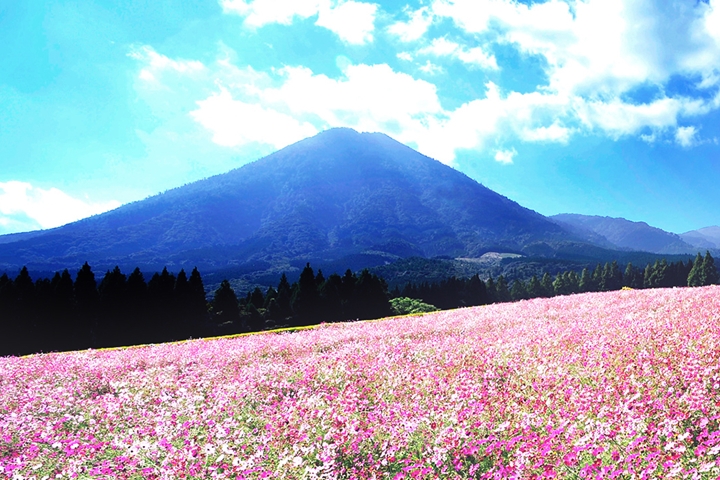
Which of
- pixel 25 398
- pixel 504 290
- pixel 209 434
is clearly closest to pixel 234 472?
pixel 209 434

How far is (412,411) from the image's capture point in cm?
567

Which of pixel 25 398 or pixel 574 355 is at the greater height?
pixel 574 355

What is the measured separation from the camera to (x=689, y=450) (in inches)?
159

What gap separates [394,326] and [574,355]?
8.43 m

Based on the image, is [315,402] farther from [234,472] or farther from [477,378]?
[477,378]

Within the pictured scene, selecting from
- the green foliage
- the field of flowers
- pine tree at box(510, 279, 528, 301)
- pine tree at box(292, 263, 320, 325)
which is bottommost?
pine tree at box(510, 279, 528, 301)

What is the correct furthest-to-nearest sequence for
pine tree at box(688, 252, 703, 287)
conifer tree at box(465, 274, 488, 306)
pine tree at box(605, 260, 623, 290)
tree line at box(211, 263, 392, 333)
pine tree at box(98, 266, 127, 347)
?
pine tree at box(605, 260, 623, 290), pine tree at box(688, 252, 703, 287), conifer tree at box(465, 274, 488, 306), tree line at box(211, 263, 392, 333), pine tree at box(98, 266, 127, 347)

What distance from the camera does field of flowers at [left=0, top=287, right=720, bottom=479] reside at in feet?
14.3

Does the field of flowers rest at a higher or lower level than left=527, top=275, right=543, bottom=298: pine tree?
higher

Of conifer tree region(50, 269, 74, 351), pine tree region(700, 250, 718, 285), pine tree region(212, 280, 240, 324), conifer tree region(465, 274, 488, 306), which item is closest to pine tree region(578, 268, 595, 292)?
pine tree region(700, 250, 718, 285)

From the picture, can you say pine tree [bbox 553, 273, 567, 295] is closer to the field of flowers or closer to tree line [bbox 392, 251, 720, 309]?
tree line [bbox 392, 251, 720, 309]

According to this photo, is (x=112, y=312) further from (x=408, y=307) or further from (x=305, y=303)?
(x=408, y=307)

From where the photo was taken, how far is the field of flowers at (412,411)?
4.37 m

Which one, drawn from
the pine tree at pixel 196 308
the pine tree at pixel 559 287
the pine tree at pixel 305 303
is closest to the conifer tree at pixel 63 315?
the pine tree at pixel 196 308
